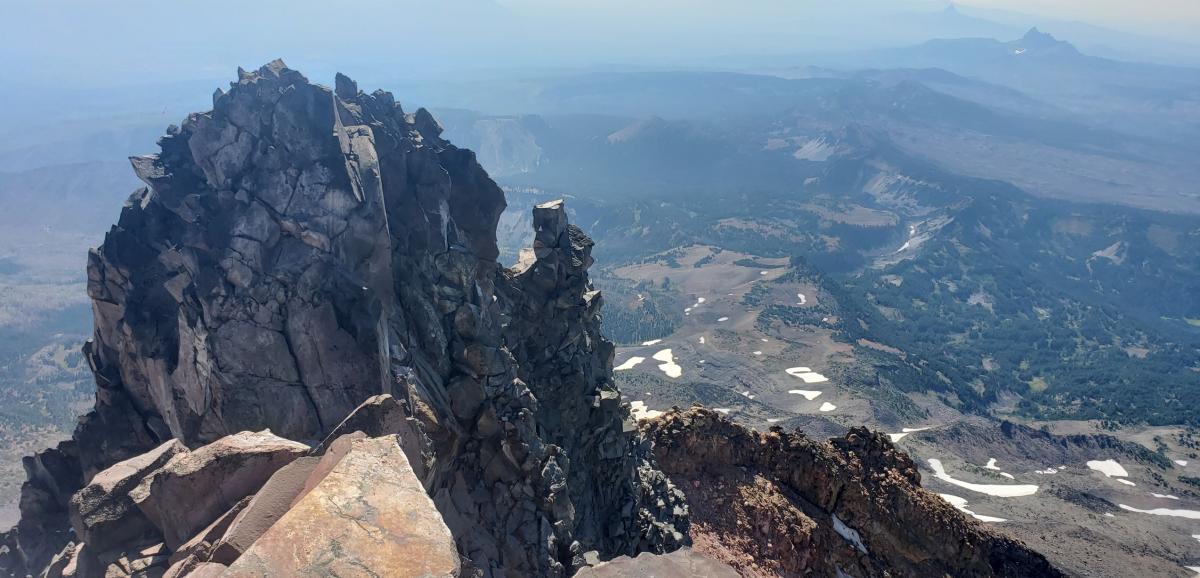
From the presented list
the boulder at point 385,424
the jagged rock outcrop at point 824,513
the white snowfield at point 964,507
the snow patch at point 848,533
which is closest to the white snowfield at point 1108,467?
the white snowfield at point 964,507

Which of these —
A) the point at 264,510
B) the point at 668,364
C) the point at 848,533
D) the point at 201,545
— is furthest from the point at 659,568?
the point at 668,364

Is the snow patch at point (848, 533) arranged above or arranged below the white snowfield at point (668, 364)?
above

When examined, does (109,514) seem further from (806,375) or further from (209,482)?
Result: (806,375)

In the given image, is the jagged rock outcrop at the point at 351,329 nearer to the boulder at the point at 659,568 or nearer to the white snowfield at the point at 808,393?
the boulder at the point at 659,568

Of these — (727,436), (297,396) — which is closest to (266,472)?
(297,396)

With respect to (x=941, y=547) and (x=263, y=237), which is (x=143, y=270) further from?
(x=941, y=547)

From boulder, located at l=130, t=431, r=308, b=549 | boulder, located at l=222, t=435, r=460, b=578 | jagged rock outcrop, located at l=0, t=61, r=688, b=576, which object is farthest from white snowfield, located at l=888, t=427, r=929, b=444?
boulder, located at l=222, t=435, r=460, b=578
